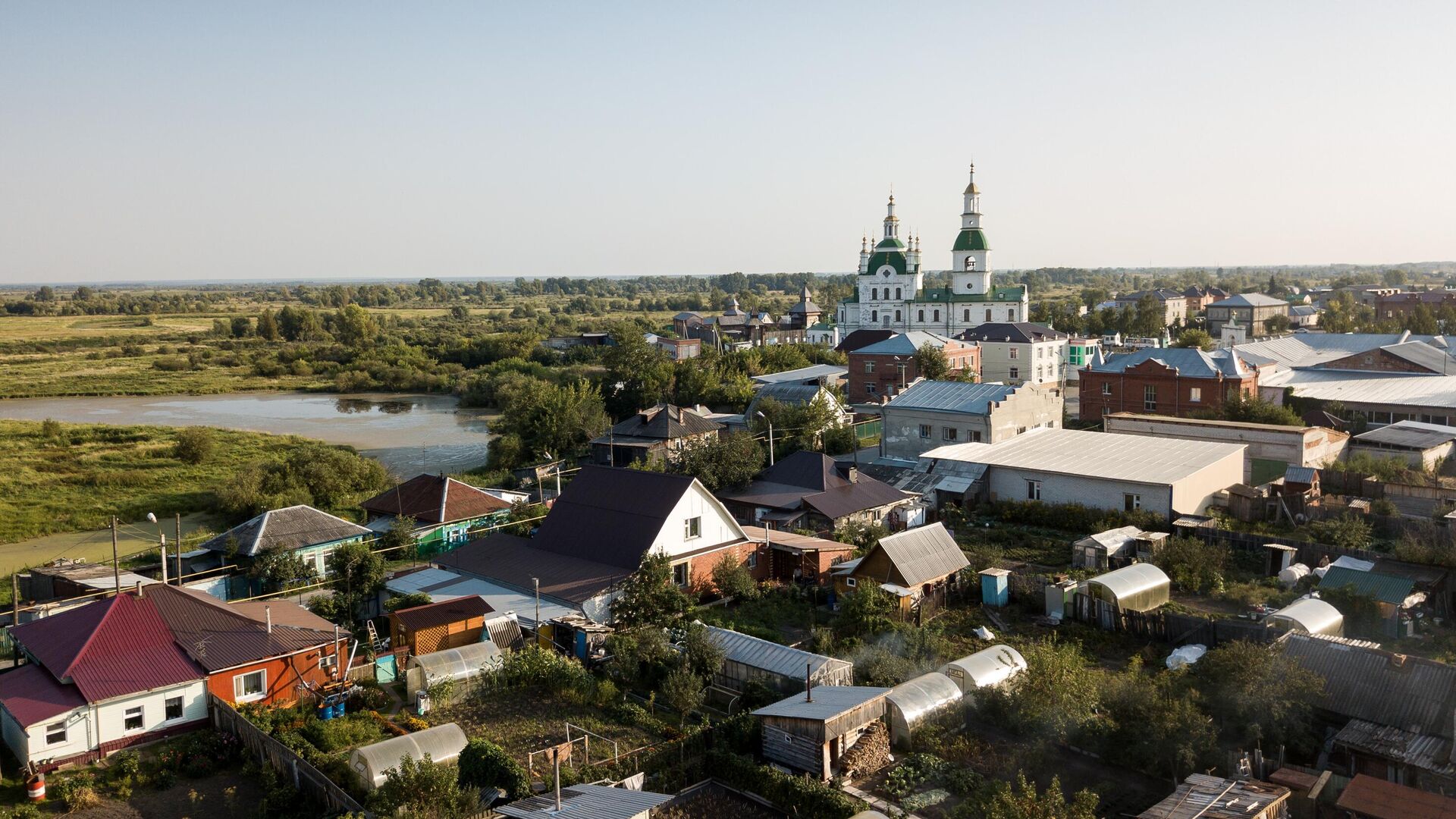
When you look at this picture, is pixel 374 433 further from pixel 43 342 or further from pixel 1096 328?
pixel 43 342

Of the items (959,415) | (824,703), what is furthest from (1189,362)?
(824,703)

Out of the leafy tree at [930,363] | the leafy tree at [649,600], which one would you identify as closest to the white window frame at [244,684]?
the leafy tree at [649,600]

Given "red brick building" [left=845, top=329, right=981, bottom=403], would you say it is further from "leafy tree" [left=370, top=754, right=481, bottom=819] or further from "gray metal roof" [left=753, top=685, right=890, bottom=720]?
"leafy tree" [left=370, top=754, right=481, bottom=819]

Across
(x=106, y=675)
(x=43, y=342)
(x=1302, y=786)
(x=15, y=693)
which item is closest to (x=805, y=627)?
(x=1302, y=786)

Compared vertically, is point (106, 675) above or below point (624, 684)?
above

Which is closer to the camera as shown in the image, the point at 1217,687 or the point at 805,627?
the point at 1217,687
